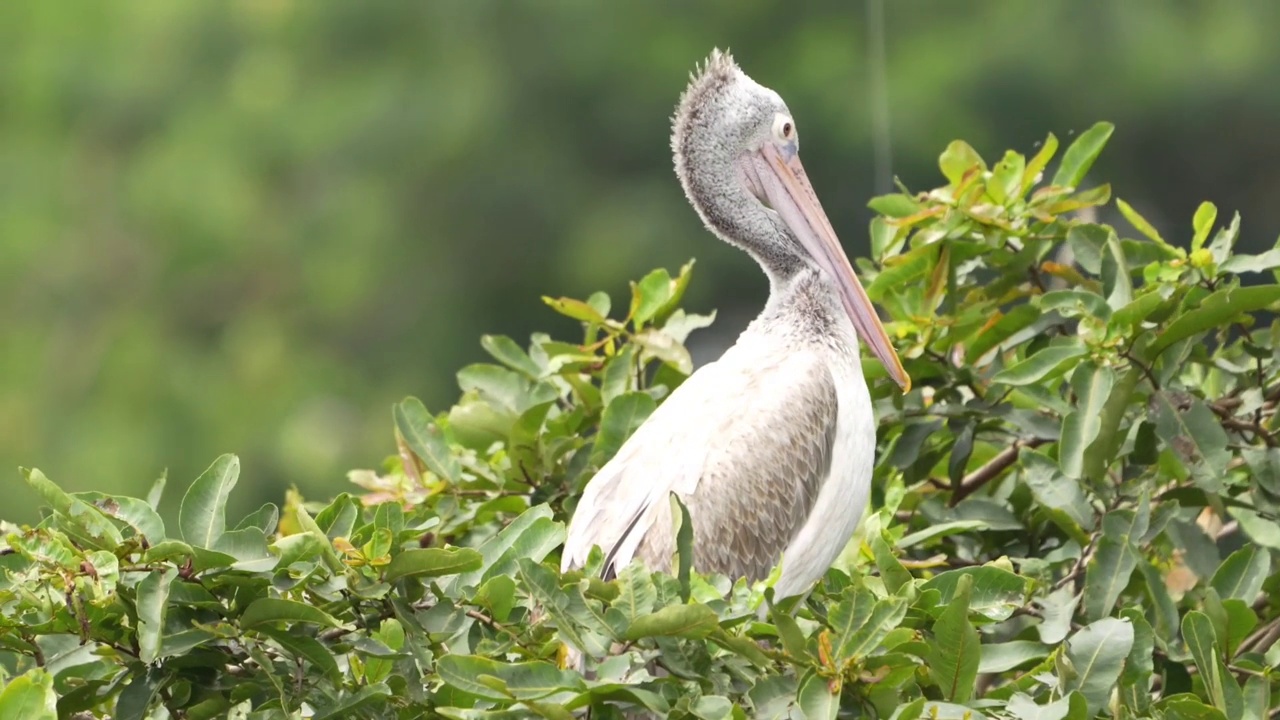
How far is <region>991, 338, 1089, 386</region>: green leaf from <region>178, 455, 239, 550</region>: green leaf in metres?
Result: 1.33

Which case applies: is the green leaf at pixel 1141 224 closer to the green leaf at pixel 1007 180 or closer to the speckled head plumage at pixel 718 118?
the green leaf at pixel 1007 180

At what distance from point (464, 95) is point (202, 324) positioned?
3.17m

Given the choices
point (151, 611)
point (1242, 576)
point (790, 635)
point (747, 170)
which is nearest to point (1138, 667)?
point (1242, 576)

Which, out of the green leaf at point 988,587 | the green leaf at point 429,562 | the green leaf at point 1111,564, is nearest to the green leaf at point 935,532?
the green leaf at point 1111,564

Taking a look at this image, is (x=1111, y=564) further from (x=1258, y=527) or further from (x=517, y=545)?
(x=517, y=545)

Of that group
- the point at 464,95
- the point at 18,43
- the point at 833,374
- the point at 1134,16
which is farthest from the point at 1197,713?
the point at 18,43

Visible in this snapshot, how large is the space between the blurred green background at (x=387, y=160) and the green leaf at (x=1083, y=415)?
9.21 metres

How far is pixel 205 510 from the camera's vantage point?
6.81 feet

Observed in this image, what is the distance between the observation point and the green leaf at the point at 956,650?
2018 millimetres

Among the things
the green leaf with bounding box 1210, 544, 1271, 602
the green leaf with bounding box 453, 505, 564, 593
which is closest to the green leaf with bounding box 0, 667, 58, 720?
the green leaf with bounding box 453, 505, 564, 593

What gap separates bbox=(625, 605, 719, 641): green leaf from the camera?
6.31 feet

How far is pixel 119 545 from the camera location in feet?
6.50

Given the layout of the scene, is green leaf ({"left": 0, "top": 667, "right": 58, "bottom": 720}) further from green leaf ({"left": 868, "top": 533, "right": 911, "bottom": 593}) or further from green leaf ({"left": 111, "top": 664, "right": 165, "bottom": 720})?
green leaf ({"left": 868, "top": 533, "right": 911, "bottom": 593})

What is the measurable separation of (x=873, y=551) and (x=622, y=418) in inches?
31.6
